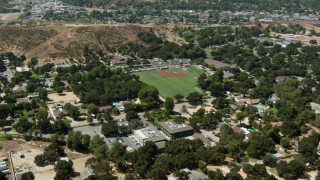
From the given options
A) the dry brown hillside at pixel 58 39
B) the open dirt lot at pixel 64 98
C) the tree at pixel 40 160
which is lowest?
the open dirt lot at pixel 64 98

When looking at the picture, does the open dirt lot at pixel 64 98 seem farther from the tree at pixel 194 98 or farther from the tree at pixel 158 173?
the tree at pixel 158 173

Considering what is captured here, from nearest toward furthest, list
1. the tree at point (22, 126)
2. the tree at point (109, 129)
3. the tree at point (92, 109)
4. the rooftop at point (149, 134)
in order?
the rooftop at point (149, 134) → the tree at point (109, 129) → the tree at point (22, 126) → the tree at point (92, 109)

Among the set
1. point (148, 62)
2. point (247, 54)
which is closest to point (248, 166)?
point (148, 62)

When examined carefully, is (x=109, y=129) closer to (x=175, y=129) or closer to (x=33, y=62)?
(x=175, y=129)

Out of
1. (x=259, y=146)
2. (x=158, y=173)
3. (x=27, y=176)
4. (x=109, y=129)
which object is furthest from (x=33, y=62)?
(x=259, y=146)

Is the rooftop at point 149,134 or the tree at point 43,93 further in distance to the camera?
the tree at point 43,93

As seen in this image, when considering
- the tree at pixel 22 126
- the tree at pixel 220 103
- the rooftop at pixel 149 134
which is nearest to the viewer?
the rooftop at pixel 149 134

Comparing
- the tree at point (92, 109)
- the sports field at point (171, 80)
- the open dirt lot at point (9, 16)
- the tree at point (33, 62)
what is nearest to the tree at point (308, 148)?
the sports field at point (171, 80)
